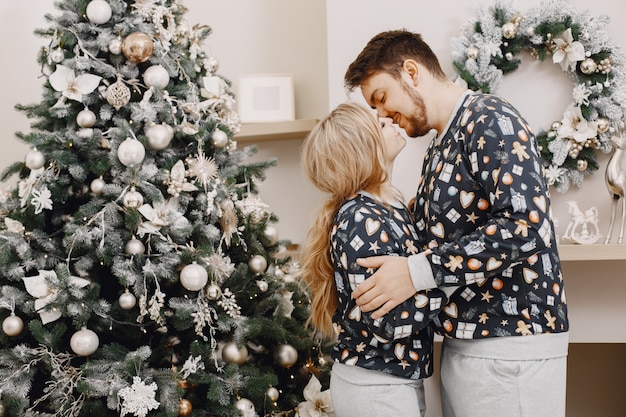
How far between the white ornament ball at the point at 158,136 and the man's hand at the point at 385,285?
31.8 inches

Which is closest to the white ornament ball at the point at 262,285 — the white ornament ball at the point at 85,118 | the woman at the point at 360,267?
the woman at the point at 360,267

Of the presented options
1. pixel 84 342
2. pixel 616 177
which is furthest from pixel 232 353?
pixel 616 177

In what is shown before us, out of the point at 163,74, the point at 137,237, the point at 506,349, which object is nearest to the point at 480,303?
the point at 506,349

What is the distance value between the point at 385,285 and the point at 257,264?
766 mm

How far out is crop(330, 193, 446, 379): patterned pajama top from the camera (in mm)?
1486

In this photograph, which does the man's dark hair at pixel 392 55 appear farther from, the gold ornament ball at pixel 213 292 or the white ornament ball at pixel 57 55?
the white ornament ball at pixel 57 55

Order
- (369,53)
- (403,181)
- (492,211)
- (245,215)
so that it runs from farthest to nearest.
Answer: (403,181)
(245,215)
(369,53)
(492,211)

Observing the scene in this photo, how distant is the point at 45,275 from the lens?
5.96 feet

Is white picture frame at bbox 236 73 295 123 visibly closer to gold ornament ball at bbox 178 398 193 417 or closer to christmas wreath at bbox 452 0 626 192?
christmas wreath at bbox 452 0 626 192

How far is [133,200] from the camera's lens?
6.04 ft

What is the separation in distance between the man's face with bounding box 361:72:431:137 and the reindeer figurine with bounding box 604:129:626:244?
92 cm

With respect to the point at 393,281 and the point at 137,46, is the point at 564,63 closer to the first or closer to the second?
the point at 393,281

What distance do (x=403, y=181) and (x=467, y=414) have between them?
120 cm

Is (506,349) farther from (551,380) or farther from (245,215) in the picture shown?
(245,215)
